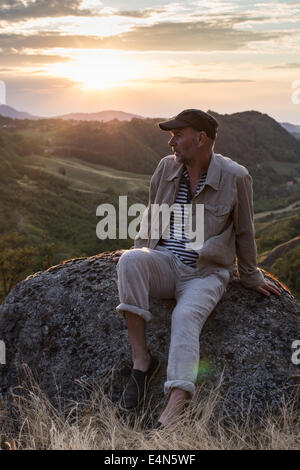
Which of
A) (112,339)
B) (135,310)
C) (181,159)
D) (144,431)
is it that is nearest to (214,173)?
(181,159)

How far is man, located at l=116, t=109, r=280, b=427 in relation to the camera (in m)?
3.86

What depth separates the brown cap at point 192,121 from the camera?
4238 millimetres

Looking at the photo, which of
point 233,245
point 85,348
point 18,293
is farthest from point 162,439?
point 18,293

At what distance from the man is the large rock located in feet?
0.66

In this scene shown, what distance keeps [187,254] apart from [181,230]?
0.74ft

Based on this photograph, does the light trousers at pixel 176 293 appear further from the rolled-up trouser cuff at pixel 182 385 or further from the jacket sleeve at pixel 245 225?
the jacket sleeve at pixel 245 225

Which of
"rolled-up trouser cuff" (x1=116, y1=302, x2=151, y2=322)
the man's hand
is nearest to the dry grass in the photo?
"rolled-up trouser cuff" (x1=116, y1=302, x2=151, y2=322)

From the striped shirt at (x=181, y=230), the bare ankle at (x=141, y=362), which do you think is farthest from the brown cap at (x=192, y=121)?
the bare ankle at (x=141, y=362)

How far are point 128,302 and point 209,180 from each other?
4.03 feet

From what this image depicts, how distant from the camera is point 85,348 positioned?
439 cm

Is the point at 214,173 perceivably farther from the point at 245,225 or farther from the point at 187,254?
the point at 187,254

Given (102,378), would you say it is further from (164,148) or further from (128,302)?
(164,148)

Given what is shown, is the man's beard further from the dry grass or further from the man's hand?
the dry grass
